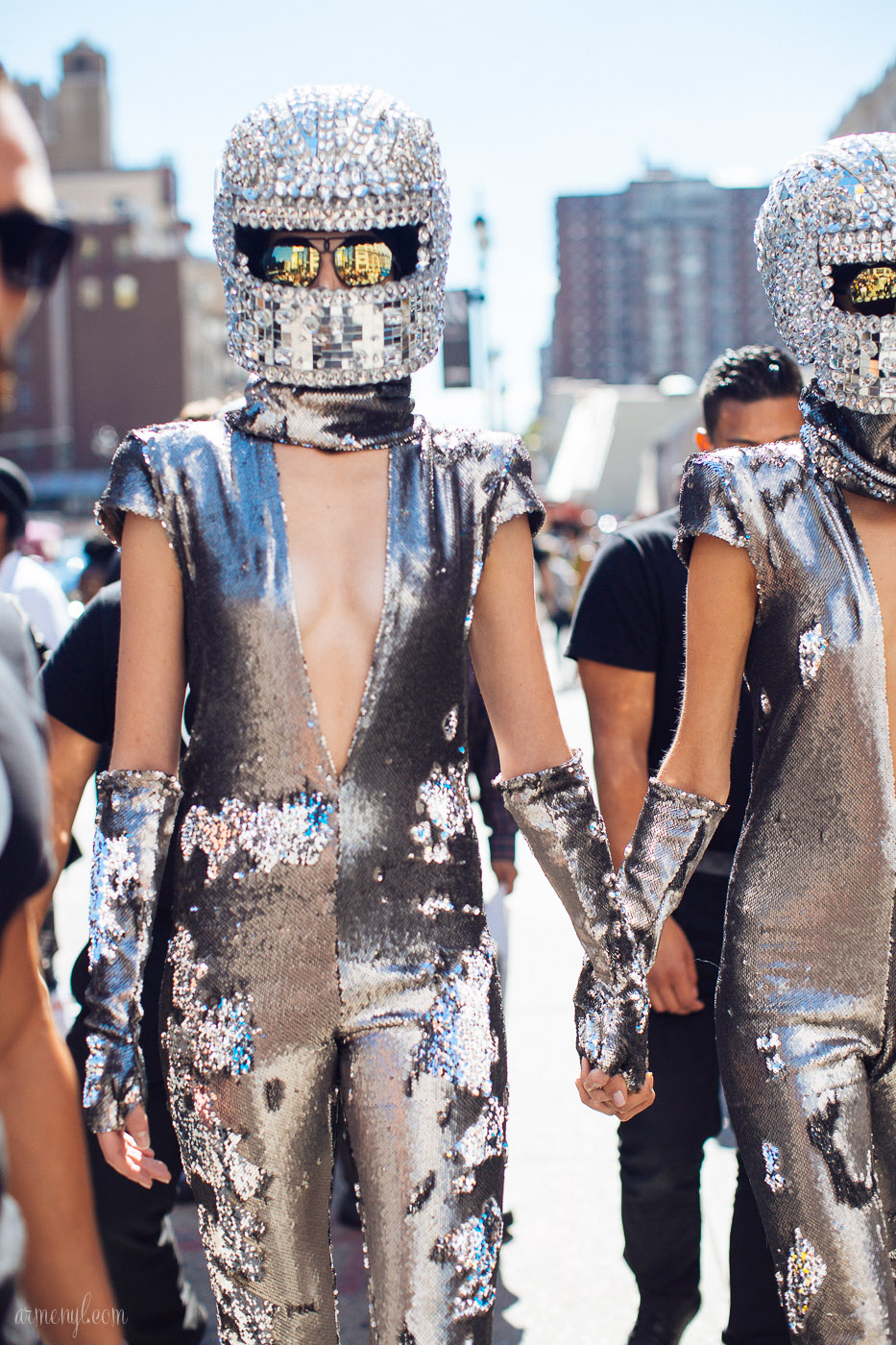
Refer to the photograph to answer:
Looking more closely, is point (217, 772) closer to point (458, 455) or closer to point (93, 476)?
point (458, 455)

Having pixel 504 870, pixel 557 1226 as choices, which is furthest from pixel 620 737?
pixel 557 1226

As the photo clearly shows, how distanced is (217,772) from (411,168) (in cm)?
94

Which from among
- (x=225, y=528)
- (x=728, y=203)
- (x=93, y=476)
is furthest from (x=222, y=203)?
(x=728, y=203)

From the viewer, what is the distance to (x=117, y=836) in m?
2.03

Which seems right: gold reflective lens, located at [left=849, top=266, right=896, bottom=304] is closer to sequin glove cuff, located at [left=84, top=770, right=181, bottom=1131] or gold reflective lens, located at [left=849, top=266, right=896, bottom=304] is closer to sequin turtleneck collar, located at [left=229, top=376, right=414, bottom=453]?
sequin turtleneck collar, located at [left=229, top=376, right=414, bottom=453]

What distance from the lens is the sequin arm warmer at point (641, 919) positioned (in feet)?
7.45

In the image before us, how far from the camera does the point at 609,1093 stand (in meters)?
2.30

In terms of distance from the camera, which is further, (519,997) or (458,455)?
(519,997)

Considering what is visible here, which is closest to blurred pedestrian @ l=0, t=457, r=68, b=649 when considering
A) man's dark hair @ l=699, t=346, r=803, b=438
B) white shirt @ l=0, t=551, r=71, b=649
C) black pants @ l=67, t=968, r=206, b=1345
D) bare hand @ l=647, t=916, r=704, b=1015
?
white shirt @ l=0, t=551, r=71, b=649

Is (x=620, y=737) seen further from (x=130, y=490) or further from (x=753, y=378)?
(x=130, y=490)

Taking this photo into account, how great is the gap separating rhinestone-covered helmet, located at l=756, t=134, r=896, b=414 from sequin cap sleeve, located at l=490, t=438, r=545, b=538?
54cm

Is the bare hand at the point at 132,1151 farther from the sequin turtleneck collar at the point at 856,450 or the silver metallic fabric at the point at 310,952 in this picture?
the sequin turtleneck collar at the point at 856,450

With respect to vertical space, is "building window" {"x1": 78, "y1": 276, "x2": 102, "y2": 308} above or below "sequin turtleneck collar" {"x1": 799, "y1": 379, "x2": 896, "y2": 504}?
above

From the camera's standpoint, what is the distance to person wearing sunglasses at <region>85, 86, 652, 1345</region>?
1.98 meters
